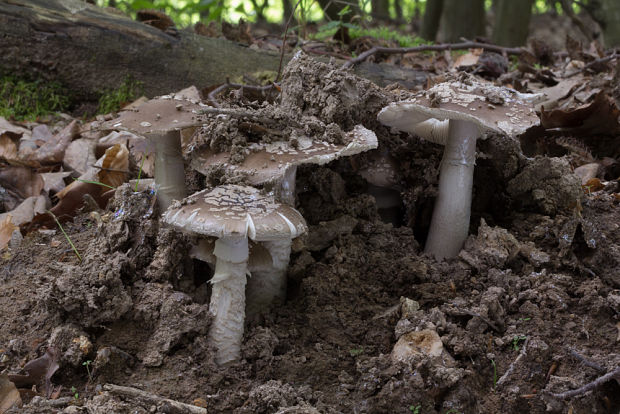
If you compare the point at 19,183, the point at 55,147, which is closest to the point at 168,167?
the point at 19,183

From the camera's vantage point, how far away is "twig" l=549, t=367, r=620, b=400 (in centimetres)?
199

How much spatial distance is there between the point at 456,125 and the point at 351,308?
1.18 metres

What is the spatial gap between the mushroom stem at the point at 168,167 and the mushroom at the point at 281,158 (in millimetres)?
141

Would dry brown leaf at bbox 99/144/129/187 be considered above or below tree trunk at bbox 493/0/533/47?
below

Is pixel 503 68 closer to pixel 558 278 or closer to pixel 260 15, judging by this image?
pixel 558 278

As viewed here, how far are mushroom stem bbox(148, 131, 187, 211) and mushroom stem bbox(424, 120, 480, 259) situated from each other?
1495 mm

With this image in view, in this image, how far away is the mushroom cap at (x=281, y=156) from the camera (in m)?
2.33

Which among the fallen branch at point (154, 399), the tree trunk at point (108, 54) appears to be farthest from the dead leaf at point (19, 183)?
the fallen branch at point (154, 399)

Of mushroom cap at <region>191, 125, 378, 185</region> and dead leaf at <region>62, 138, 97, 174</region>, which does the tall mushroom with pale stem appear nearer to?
mushroom cap at <region>191, 125, 378, 185</region>

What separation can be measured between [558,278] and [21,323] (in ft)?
8.62

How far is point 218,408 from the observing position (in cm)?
208

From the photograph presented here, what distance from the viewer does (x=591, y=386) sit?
6.56 feet

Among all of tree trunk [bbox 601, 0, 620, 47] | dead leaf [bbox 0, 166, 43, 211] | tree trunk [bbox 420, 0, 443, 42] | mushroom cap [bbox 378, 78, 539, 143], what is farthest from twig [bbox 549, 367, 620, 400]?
tree trunk [bbox 420, 0, 443, 42]

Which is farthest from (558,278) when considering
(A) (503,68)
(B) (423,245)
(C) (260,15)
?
(C) (260,15)
